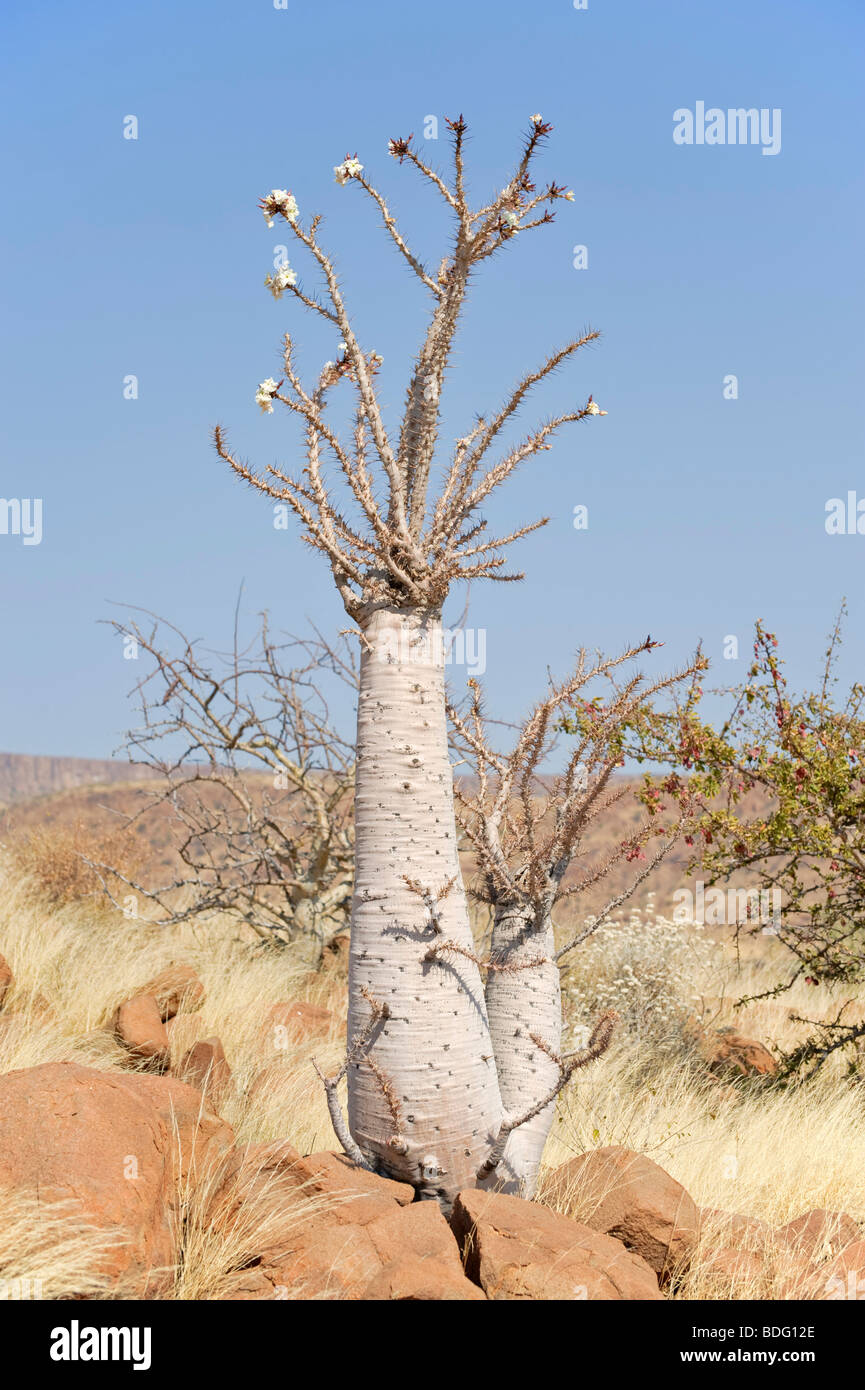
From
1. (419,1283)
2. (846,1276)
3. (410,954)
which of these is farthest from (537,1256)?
(846,1276)

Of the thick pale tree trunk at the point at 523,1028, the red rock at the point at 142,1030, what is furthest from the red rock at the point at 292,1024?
the thick pale tree trunk at the point at 523,1028

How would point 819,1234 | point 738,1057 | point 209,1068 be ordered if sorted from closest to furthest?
point 819,1234 → point 209,1068 → point 738,1057

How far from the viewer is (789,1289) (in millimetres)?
3447

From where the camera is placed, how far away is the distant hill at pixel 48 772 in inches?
2383

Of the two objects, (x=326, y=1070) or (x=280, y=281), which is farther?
(x=326, y=1070)

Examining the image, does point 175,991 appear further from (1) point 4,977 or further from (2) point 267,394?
(2) point 267,394

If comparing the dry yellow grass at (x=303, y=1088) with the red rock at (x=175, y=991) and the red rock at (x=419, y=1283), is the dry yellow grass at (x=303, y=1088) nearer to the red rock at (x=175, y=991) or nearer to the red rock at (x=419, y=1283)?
the red rock at (x=175, y=991)

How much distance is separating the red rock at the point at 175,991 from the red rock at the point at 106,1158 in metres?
2.69

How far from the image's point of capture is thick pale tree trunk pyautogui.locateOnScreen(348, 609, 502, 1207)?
3.38 m

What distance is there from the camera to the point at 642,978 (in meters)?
8.10

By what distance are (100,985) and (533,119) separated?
17.5 ft

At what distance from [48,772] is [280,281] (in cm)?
6316
